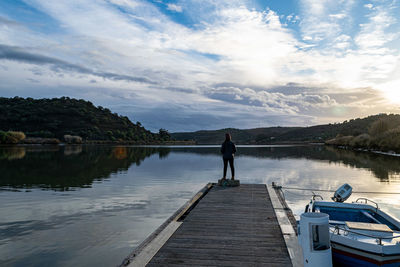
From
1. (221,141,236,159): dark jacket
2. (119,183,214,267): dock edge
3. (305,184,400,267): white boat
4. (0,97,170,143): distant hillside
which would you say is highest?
(0,97,170,143): distant hillside

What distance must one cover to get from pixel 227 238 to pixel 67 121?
78708 millimetres

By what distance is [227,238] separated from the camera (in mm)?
5879

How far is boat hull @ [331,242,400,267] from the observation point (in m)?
4.57

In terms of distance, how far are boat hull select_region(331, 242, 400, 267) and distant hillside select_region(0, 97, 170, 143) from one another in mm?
71362

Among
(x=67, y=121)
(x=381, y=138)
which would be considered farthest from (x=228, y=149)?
(x=67, y=121)

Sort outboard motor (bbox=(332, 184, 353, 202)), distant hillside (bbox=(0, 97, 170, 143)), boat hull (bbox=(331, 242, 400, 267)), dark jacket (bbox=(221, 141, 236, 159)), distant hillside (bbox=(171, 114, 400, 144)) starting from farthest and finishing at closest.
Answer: distant hillside (bbox=(171, 114, 400, 144)) → distant hillside (bbox=(0, 97, 170, 143)) → dark jacket (bbox=(221, 141, 236, 159)) → outboard motor (bbox=(332, 184, 353, 202)) → boat hull (bbox=(331, 242, 400, 267))

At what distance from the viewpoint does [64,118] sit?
78000mm

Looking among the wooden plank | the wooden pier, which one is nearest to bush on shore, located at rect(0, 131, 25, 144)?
the wooden pier

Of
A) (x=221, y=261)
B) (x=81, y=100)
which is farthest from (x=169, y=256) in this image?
(x=81, y=100)

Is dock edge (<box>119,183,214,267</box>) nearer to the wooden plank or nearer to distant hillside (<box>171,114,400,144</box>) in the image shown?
the wooden plank

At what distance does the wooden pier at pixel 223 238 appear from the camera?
4832mm

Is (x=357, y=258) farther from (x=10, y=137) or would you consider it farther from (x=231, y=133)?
(x=231, y=133)

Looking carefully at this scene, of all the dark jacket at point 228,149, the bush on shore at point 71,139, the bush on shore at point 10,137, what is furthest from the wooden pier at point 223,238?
the bush on shore at point 71,139

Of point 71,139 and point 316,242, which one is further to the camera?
point 71,139
